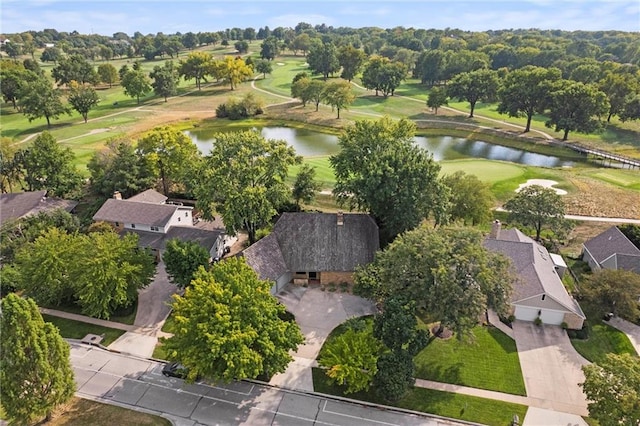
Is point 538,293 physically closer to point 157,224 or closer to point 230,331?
point 230,331

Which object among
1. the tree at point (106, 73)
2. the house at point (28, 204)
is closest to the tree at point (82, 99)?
the tree at point (106, 73)

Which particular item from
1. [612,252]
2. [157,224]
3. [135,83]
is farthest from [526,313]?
[135,83]

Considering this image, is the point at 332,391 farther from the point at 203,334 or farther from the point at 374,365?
the point at 203,334

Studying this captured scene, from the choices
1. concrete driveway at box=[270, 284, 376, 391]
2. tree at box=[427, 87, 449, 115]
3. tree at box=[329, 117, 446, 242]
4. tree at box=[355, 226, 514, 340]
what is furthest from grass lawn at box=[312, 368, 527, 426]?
tree at box=[427, 87, 449, 115]

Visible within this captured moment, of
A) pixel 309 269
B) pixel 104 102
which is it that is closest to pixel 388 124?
pixel 309 269

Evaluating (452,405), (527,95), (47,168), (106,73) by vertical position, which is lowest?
(452,405)
